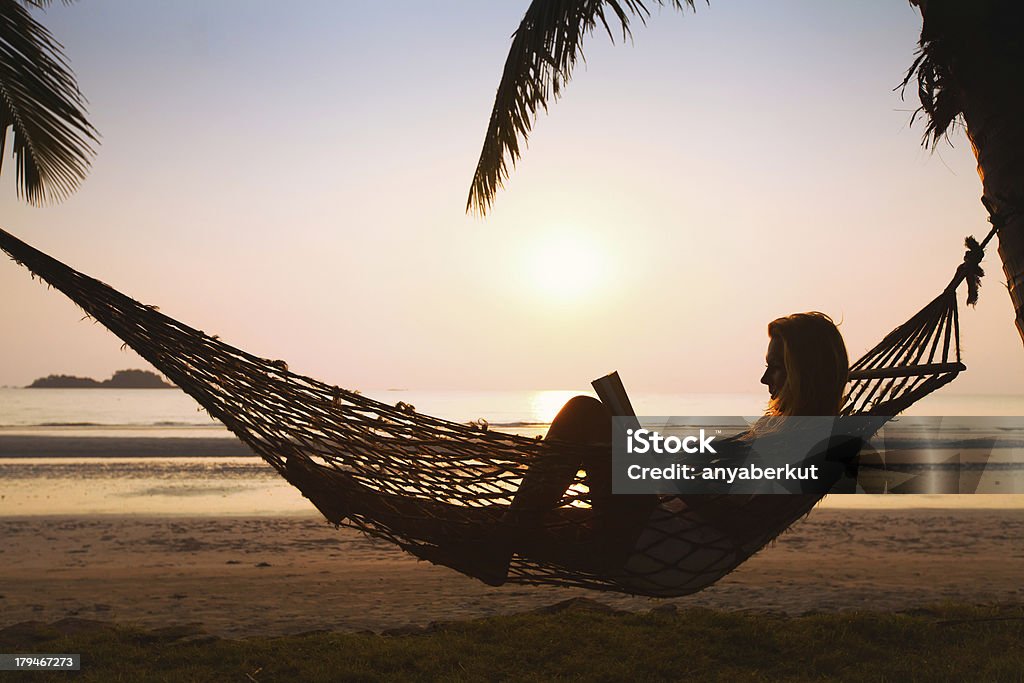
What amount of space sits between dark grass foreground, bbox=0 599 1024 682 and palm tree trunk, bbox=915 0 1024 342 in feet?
5.20

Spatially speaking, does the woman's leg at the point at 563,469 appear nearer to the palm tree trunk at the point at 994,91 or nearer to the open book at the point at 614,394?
the open book at the point at 614,394

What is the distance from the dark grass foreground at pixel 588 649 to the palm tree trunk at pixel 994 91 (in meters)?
1.59

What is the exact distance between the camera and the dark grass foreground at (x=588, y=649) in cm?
260

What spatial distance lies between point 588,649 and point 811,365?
1.63 m

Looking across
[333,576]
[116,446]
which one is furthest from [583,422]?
[116,446]

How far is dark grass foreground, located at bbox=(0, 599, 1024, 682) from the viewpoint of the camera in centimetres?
260

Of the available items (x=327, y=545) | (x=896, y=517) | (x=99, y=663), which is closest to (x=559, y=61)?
(x=99, y=663)

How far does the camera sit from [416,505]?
189 cm

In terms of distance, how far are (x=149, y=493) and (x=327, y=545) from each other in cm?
353

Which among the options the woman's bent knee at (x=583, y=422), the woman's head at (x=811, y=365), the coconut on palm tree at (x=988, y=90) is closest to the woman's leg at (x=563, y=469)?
the woman's bent knee at (x=583, y=422)

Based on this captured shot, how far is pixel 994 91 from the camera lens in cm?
165

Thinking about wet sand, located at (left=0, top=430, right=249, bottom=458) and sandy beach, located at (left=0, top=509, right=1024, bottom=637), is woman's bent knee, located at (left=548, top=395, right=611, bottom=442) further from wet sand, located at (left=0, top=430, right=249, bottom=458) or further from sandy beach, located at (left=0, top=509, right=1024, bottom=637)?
wet sand, located at (left=0, top=430, right=249, bottom=458)

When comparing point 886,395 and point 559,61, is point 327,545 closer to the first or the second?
point 559,61

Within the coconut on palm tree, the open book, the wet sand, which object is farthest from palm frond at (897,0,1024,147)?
the wet sand
